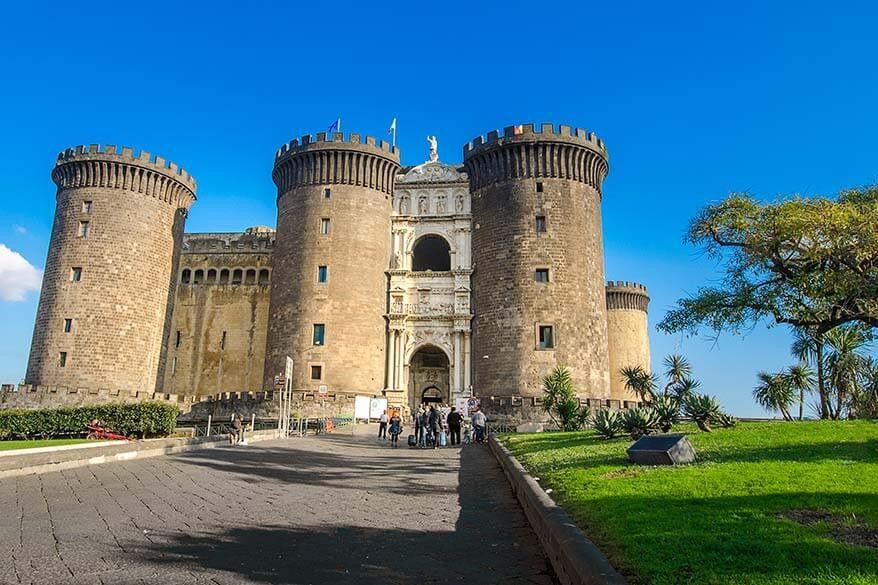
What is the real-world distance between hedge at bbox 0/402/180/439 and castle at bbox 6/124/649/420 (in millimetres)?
10488

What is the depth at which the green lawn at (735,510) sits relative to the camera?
4797mm

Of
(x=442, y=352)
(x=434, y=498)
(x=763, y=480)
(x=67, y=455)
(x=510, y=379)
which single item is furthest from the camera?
(x=442, y=352)

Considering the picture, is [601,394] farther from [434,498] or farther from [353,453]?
[434,498]

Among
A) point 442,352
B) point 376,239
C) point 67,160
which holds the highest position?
point 67,160

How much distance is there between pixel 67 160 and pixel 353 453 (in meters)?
32.0

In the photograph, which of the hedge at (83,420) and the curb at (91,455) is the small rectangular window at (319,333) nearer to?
the hedge at (83,420)

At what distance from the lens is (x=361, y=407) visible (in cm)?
3541

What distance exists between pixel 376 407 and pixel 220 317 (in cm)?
1478

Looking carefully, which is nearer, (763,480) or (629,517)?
(629,517)

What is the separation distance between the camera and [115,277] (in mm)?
38656

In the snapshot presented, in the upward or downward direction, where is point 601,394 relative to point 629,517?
upward

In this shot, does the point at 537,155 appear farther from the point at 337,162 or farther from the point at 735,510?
the point at 735,510

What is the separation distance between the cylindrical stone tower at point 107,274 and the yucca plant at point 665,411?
102 feet

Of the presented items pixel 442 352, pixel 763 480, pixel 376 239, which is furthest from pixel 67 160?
pixel 763 480
